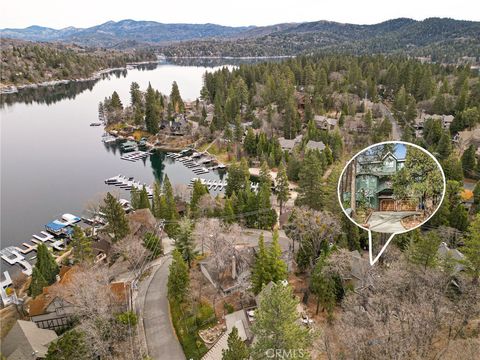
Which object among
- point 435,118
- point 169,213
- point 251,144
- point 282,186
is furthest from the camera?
point 251,144

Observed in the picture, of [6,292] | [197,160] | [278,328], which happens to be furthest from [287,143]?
[278,328]

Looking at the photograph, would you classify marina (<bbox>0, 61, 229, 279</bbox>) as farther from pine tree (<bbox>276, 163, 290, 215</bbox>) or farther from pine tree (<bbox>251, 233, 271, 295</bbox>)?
pine tree (<bbox>251, 233, 271, 295</bbox>)

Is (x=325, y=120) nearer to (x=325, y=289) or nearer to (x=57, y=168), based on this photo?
(x=57, y=168)

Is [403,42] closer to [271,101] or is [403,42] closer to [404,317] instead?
[271,101]

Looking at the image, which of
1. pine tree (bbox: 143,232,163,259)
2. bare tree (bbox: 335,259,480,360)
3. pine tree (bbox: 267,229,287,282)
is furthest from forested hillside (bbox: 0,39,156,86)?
bare tree (bbox: 335,259,480,360)

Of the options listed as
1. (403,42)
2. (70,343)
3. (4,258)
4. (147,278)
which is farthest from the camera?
(403,42)

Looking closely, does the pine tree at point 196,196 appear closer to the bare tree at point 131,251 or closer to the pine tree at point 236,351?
the bare tree at point 131,251

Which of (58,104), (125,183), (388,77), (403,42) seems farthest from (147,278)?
(403,42)
